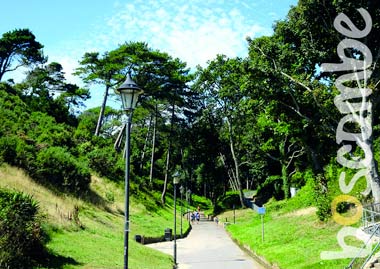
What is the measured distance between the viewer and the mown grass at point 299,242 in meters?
15.4

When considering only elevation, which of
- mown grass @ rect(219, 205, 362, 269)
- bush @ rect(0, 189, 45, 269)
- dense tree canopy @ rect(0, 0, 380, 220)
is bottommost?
mown grass @ rect(219, 205, 362, 269)

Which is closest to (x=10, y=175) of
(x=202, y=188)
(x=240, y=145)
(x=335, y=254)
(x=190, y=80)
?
(x=335, y=254)

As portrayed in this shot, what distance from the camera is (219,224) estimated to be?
44719 millimetres

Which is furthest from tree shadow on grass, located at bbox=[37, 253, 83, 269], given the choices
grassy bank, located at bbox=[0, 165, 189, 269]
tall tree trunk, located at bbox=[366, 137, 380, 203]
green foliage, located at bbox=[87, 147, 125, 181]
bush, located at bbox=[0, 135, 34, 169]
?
green foliage, located at bbox=[87, 147, 125, 181]

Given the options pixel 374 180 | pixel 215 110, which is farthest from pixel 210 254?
pixel 215 110

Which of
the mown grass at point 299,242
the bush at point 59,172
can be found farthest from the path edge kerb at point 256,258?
the bush at point 59,172

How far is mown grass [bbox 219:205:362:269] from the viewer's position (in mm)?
15414

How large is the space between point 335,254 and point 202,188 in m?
78.2

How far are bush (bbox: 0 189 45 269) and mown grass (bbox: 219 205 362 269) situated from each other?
923 cm

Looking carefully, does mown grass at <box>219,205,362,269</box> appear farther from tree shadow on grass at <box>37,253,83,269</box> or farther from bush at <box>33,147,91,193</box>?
bush at <box>33,147,91,193</box>

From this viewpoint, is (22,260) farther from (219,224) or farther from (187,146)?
(187,146)

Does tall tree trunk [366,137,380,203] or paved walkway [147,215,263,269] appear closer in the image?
tall tree trunk [366,137,380,203]

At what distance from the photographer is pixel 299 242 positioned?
66.4 ft

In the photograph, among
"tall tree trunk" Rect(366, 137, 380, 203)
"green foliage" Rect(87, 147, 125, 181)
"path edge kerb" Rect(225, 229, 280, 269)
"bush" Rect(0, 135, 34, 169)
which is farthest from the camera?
"green foliage" Rect(87, 147, 125, 181)
